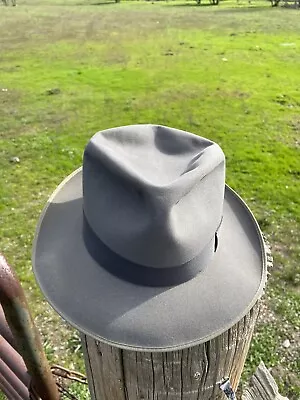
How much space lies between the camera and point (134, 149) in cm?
148

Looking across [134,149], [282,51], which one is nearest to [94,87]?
[282,51]

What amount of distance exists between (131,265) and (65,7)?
34.1 metres

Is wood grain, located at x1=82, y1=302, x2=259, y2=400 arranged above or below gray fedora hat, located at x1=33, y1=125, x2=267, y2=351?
below

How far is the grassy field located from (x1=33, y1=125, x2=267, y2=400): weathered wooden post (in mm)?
2287

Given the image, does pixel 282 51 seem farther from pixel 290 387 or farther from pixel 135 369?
pixel 135 369

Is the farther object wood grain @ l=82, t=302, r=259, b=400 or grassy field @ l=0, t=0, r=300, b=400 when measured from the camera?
grassy field @ l=0, t=0, r=300, b=400

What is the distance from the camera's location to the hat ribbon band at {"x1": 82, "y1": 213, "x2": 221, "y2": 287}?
1.28 metres

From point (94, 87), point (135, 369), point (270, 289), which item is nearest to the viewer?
point (135, 369)

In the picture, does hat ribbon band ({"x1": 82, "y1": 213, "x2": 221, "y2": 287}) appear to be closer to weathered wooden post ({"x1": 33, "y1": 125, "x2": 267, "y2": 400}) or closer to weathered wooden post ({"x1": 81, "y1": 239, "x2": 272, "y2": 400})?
weathered wooden post ({"x1": 33, "y1": 125, "x2": 267, "y2": 400})

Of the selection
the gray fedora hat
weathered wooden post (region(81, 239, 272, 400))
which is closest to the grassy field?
weathered wooden post (region(81, 239, 272, 400))

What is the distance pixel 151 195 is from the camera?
48.9 inches

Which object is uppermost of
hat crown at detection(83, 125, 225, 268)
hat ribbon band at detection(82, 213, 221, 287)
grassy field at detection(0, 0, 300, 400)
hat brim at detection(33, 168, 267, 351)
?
hat crown at detection(83, 125, 225, 268)

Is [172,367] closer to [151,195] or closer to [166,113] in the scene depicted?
[151,195]

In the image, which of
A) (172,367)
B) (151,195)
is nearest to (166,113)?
(151,195)
